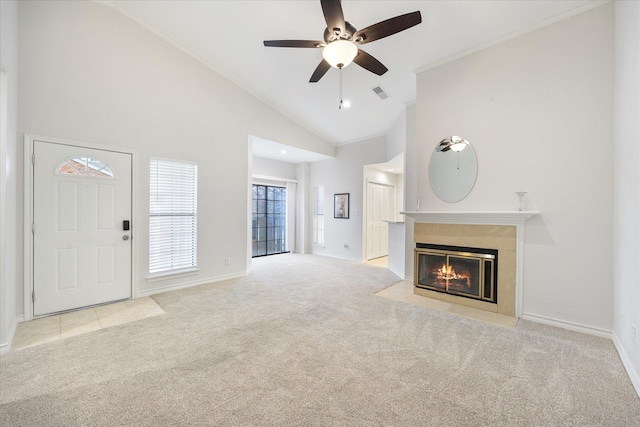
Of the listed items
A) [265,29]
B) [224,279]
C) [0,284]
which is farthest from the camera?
[224,279]

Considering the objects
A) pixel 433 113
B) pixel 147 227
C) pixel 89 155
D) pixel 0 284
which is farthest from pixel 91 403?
pixel 433 113

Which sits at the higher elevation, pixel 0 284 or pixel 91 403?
pixel 0 284

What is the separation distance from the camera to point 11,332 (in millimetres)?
2594

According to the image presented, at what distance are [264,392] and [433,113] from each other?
12.8ft

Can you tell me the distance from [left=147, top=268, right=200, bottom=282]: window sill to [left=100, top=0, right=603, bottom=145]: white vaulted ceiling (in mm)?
3360

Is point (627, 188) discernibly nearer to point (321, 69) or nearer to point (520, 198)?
point (520, 198)

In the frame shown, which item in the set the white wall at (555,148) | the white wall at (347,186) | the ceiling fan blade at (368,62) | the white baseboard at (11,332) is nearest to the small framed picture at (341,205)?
the white wall at (347,186)

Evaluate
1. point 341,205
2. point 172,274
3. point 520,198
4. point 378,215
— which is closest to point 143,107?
point 172,274

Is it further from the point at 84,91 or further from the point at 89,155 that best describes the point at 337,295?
the point at 84,91

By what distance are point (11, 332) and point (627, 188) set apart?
18.7 feet

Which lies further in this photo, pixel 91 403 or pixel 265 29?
pixel 265 29

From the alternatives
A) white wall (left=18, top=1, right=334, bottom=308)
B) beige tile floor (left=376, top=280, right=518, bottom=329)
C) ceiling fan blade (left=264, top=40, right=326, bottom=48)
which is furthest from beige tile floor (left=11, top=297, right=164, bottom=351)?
ceiling fan blade (left=264, top=40, right=326, bottom=48)

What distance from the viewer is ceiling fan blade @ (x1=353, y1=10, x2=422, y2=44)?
2.24 metres

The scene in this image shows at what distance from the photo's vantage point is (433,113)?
12.7ft
